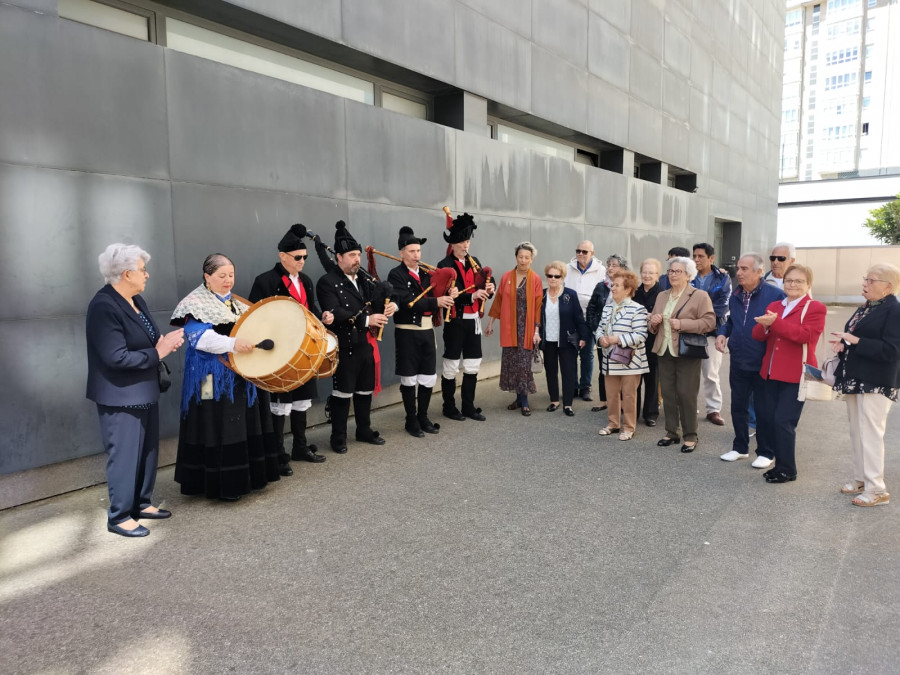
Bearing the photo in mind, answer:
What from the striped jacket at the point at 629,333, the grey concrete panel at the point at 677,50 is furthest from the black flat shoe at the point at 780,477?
the grey concrete panel at the point at 677,50

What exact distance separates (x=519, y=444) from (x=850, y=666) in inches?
140

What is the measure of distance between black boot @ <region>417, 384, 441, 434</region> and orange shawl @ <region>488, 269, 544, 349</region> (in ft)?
4.22

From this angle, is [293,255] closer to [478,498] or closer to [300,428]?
[300,428]

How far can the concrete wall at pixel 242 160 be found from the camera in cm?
444

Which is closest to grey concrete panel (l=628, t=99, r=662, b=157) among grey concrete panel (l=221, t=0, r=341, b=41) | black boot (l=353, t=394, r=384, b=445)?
grey concrete panel (l=221, t=0, r=341, b=41)

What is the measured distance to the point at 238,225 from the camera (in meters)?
5.82

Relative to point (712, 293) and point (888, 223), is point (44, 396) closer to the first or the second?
point (712, 293)

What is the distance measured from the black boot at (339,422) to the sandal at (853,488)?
4082mm

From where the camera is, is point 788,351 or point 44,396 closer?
point 44,396

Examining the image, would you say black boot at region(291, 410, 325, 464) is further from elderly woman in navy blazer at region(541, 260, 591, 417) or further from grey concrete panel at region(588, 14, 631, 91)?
grey concrete panel at region(588, 14, 631, 91)

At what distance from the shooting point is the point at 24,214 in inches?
173

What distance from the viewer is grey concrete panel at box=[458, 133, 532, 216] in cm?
865

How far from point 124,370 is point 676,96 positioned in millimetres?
14848

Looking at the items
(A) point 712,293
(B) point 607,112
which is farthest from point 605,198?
(A) point 712,293
